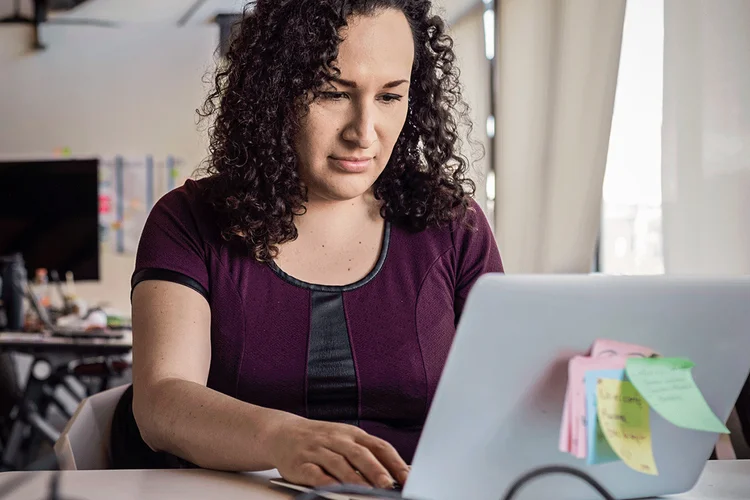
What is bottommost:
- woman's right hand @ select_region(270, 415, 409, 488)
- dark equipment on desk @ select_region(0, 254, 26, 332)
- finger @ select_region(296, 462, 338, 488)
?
dark equipment on desk @ select_region(0, 254, 26, 332)

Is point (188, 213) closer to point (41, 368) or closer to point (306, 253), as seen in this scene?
point (306, 253)

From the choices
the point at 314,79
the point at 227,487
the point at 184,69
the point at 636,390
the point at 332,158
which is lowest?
the point at 227,487

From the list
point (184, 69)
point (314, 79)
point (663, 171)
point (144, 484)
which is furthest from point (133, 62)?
point (144, 484)

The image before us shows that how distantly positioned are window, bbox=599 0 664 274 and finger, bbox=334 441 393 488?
1764 millimetres

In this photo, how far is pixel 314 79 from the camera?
1156 mm

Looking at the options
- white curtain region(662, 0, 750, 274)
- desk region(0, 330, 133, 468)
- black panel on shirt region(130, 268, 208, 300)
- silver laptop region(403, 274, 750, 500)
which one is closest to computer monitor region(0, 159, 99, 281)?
desk region(0, 330, 133, 468)

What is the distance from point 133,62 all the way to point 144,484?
4.90 meters

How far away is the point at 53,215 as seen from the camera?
4.81m

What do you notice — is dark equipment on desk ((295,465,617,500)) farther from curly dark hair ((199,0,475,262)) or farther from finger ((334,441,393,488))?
curly dark hair ((199,0,475,262))

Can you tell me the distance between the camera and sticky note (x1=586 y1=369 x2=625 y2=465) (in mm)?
679

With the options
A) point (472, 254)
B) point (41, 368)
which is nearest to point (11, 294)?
point (41, 368)

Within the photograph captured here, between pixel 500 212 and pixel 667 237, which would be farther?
pixel 500 212

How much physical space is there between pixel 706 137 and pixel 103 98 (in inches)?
168

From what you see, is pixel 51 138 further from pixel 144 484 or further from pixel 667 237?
pixel 144 484
